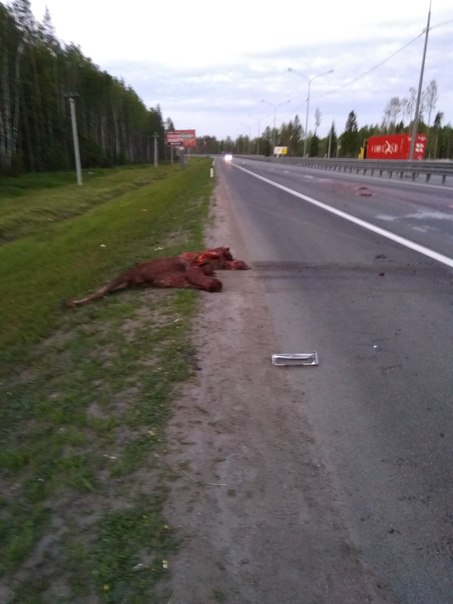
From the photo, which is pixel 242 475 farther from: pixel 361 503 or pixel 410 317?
pixel 410 317

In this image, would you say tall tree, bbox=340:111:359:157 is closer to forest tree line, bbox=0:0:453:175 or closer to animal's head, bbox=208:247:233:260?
forest tree line, bbox=0:0:453:175

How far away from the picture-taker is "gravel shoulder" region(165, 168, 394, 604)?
2377 millimetres

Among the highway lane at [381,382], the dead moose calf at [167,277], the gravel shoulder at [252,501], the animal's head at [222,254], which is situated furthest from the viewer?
the animal's head at [222,254]

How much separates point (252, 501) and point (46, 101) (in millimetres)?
59184

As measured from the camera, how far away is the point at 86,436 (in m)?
3.63

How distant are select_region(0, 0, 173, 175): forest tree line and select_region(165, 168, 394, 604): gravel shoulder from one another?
36340mm

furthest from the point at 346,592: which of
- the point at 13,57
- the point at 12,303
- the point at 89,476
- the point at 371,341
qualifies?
the point at 13,57

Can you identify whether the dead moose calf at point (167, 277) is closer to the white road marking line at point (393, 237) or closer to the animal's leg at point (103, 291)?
the animal's leg at point (103, 291)

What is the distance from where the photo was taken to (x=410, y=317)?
231 inches

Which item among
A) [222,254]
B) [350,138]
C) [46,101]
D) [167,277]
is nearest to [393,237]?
[222,254]

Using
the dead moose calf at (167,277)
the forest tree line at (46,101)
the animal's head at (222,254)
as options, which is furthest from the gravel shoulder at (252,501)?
the forest tree line at (46,101)

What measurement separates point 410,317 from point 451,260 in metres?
3.28

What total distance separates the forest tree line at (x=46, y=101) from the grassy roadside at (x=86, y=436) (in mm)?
33655

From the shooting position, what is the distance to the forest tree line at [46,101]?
44.4m
